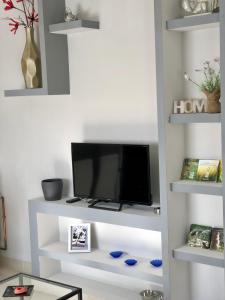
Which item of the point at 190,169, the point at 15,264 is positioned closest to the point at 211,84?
the point at 190,169

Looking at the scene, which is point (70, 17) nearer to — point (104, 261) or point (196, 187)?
point (196, 187)

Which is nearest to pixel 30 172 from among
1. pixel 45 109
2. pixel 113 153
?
pixel 45 109

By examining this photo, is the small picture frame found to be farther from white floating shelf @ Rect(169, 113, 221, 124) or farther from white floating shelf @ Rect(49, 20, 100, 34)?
white floating shelf @ Rect(49, 20, 100, 34)

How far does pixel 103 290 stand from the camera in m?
3.92

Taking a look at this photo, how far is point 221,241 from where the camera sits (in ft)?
10.8

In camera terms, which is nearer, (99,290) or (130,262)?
(130,262)

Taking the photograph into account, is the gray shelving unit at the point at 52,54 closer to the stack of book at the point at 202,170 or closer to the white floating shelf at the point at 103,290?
the stack of book at the point at 202,170

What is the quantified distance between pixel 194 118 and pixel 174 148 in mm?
304

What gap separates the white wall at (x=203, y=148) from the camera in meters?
3.34

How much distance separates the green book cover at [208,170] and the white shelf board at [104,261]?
0.74 metres

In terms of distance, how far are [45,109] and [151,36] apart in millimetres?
1201

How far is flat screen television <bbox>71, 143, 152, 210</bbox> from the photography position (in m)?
3.59

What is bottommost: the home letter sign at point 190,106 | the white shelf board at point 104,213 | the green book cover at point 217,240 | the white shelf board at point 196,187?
the green book cover at point 217,240

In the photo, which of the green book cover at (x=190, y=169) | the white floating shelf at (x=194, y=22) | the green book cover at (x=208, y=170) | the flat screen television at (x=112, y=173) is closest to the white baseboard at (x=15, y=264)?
the flat screen television at (x=112, y=173)
